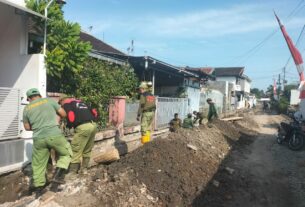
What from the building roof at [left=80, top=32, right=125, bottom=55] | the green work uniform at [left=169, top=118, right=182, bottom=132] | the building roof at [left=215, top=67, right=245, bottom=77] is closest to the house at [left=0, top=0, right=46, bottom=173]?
the green work uniform at [left=169, top=118, right=182, bottom=132]

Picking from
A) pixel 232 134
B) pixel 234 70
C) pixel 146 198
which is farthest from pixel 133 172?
pixel 234 70

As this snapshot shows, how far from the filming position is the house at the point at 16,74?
6605 millimetres

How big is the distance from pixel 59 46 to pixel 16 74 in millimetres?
1137

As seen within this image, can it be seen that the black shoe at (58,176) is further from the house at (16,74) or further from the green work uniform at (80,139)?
the house at (16,74)

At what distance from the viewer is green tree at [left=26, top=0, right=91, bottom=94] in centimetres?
759

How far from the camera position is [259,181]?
8180mm

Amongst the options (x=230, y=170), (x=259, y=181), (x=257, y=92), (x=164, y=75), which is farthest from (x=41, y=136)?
(x=257, y=92)

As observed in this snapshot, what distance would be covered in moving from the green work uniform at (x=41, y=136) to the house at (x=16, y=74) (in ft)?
3.61

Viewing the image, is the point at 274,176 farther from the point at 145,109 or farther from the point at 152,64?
the point at 152,64

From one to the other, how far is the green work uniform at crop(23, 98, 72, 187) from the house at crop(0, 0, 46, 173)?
43.3 inches

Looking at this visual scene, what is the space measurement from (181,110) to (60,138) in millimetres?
9748

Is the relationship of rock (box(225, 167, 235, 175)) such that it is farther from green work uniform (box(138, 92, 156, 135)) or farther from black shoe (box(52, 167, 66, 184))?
black shoe (box(52, 167, 66, 184))

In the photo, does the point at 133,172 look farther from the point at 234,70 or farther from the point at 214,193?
the point at 234,70

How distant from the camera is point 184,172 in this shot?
7.44 m
